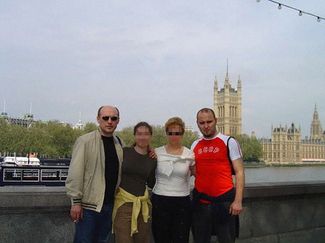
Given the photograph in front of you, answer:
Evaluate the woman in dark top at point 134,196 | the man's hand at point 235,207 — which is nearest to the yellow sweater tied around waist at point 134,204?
the woman in dark top at point 134,196

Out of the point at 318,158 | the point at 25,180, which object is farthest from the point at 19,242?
the point at 318,158

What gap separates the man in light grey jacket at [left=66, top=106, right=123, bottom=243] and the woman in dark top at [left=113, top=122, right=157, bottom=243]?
7cm

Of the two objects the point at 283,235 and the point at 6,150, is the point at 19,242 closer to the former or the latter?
the point at 283,235

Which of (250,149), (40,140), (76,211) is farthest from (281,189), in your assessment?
(250,149)

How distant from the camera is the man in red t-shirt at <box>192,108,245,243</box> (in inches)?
166

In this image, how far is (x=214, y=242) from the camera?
5.71 meters

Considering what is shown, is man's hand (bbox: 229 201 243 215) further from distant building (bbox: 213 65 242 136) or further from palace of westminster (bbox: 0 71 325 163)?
distant building (bbox: 213 65 242 136)

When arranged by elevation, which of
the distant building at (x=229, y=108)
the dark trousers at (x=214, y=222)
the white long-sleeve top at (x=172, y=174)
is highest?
the distant building at (x=229, y=108)

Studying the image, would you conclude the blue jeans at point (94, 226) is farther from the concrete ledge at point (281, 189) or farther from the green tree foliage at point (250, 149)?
the green tree foliage at point (250, 149)

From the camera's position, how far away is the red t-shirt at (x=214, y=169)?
4.23 metres

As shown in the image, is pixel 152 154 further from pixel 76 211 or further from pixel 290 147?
pixel 290 147

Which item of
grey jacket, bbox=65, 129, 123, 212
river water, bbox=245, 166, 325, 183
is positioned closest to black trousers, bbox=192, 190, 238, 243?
grey jacket, bbox=65, 129, 123, 212

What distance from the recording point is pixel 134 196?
405 cm

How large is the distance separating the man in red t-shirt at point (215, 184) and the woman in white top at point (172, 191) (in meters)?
0.11
